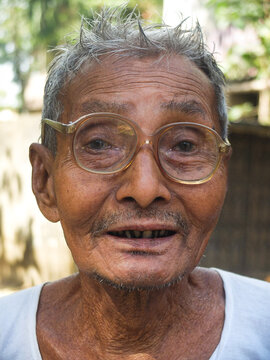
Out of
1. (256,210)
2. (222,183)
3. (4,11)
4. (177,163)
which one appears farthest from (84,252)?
(4,11)

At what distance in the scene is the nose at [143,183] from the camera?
1.60 meters

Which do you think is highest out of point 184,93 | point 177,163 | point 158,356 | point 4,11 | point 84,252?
point 4,11

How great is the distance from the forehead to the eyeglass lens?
0.06 metres

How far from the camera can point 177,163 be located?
178cm

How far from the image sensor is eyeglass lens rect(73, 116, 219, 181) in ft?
5.63

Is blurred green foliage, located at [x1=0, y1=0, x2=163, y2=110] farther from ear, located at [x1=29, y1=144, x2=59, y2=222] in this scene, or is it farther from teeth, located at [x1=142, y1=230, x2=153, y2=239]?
teeth, located at [x1=142, y1=230, x2=153, y2=239]

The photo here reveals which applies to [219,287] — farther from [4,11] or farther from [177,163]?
[4,11]

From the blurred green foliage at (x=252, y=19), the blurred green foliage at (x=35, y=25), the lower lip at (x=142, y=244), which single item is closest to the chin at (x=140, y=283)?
the lower lip at (x=142, y=244)

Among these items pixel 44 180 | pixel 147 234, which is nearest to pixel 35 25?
pixel 44 180

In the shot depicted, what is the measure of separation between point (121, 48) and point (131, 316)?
3.90ft

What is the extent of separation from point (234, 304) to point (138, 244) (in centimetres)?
69

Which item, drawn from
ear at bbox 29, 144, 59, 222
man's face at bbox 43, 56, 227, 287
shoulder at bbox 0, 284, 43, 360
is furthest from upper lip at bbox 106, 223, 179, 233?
shoulder at bbox 0, 284, 43, 360

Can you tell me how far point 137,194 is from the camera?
160 centimetres

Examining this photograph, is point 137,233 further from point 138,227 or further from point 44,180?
point 44,180
